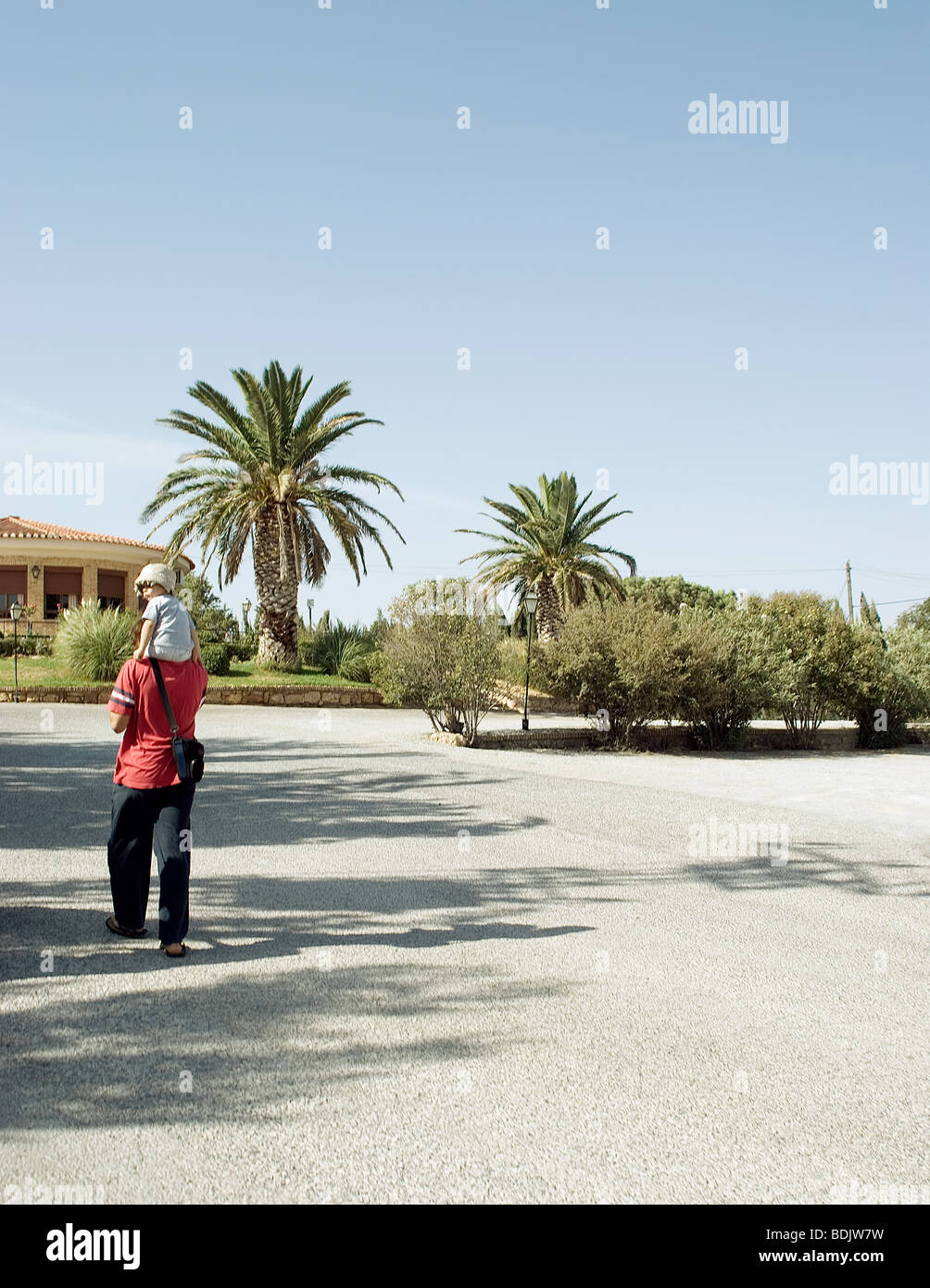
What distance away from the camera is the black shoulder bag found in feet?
17.0

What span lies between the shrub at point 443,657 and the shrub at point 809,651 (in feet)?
21.7

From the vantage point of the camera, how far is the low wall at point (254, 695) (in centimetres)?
2261

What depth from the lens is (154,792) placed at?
17.2 ft

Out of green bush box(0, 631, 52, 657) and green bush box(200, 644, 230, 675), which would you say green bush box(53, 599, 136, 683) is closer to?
green bush box(200, 644, 230, 675)

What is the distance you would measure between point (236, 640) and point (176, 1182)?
105ft

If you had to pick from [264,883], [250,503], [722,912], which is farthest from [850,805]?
[250,503]

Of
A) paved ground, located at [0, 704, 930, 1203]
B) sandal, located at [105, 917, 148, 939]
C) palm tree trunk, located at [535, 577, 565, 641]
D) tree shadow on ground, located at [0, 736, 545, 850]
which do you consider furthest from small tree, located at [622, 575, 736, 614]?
sandal, located at [105, 917, 148, 939]

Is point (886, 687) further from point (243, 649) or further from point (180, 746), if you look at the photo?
point (180, 746)

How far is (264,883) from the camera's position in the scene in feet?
22.5

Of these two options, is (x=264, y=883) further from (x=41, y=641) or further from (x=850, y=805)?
(x=41, y=641)

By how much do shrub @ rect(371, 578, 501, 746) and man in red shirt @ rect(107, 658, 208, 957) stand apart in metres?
12.7
